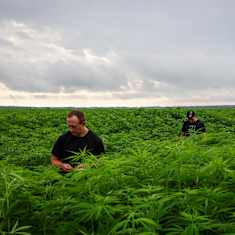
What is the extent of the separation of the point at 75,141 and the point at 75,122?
26 cm

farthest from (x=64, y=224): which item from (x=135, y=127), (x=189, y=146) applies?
(x=135, y=127)

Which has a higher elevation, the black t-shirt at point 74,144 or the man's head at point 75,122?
the man's head at point 75,122

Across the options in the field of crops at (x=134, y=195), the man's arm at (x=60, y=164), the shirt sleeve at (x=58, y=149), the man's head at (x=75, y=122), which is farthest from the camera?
the shirt sleeve at (x=58, y=149)

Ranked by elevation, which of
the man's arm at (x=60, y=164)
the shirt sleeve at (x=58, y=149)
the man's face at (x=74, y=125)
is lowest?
the man's arm at (x=60, y=164)

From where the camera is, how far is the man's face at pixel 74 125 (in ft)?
21.1

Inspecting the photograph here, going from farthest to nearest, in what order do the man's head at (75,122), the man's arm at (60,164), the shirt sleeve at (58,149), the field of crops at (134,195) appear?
the shirt sleeve at (58,149)
the man's head at (75,122)
the man's arm at (60,164)
the field of crops at (134,195)

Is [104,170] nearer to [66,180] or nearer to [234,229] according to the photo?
[66,180]

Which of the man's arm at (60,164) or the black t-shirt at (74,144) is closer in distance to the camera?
the man's arm at (60,164)

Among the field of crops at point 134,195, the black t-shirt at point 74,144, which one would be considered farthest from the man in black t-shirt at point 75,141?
the field of crops at point 134,195

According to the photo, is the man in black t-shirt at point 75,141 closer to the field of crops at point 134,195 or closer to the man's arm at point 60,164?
the man's arm at point 60,164

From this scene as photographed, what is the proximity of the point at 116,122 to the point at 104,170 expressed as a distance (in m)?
27.4

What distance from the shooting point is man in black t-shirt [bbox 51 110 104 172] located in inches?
254

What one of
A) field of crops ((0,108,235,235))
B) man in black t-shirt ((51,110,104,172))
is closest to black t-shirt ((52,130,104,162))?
man in black t-shirt ((51,110,104,172))

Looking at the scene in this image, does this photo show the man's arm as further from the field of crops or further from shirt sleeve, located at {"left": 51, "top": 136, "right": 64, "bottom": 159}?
the field of crops
